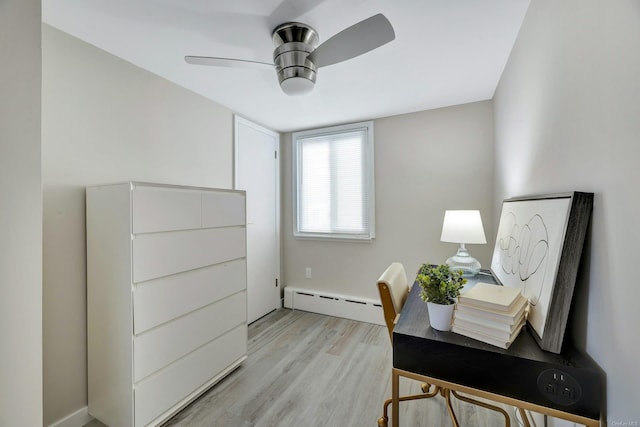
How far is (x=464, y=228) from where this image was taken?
79.3 inches

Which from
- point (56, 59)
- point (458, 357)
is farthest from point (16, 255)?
point (458, 357)

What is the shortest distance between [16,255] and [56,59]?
50.9 inches

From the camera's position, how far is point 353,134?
10.2 feet

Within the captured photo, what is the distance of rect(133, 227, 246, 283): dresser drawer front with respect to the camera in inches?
58.2

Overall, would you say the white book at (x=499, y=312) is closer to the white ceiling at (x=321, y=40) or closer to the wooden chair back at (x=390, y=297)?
the wooden chair back at (x=390, y=297)

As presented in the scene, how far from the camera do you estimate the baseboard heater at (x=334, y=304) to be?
295 centimetres

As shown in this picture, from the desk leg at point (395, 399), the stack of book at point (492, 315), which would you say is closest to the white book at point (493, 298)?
the stack of book at point (492, 315)

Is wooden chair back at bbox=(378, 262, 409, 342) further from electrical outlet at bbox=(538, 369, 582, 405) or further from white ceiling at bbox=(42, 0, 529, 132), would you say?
white ceiling at bbox=(42, 0, 529, 132)

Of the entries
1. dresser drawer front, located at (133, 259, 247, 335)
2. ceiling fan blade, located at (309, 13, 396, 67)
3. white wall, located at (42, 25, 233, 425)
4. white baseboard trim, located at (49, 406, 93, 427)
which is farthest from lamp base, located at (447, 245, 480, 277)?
white baseboard trim, located at (49, 406, 93, 427)

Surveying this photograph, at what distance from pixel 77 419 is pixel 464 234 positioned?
9.17 ft

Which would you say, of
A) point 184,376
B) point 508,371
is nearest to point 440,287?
point 508,371

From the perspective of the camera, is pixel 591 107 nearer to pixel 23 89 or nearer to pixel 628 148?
pixel 628 148

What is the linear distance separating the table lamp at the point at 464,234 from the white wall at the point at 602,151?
835 mm

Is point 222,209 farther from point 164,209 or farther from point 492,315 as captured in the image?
point 492,315
